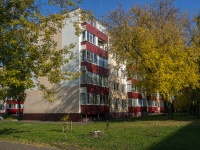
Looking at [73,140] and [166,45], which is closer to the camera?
[73,140]

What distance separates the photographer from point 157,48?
28.8 m

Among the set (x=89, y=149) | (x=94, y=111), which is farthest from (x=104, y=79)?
(x=89, y=149)

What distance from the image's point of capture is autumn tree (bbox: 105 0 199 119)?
27.2 m

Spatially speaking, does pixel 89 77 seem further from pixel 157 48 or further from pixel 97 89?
pixel 157 48

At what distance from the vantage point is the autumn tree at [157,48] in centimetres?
2720

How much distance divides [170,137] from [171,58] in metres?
15.1

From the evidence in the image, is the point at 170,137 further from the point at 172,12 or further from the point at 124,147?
the point at 172,12

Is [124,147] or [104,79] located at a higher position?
[104,79]

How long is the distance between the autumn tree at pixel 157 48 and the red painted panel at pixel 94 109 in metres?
7.82

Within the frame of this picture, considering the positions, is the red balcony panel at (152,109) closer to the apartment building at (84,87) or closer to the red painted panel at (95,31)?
the apartment building at (84,87)

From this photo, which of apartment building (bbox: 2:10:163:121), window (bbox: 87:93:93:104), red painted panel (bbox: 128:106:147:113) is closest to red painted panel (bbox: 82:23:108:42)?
apartment building (bbox: 2:10:163:121)

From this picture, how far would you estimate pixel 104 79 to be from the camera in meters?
41.2

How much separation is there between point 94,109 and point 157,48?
13197 mm

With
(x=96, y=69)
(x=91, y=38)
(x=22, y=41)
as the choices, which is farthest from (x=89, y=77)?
(x=22, y=41)
